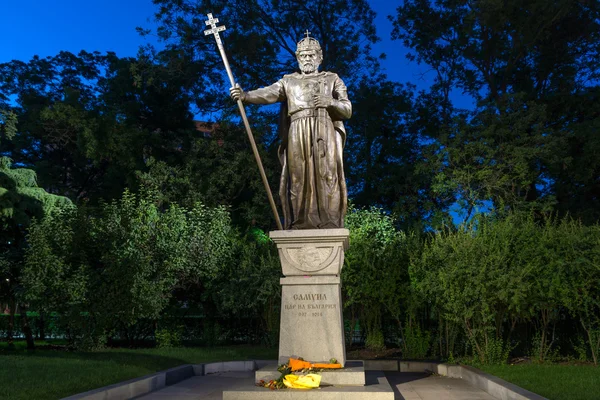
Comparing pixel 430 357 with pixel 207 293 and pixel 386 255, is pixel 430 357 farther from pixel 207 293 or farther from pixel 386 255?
pixel 207 293

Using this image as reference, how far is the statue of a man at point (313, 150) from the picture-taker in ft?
27.2

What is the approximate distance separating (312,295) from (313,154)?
1.95 metres

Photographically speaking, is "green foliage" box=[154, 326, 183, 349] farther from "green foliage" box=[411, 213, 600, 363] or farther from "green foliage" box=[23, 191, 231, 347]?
"green foliage" box=[411, 213, 600, 363]

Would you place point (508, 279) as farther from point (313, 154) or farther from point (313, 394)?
point (313, 394)

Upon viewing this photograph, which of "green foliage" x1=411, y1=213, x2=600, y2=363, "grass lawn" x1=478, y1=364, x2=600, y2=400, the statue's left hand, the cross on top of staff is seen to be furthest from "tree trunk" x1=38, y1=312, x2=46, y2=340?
the statue's left hand

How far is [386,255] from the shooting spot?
14031mm

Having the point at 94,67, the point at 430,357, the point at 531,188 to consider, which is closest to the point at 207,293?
the point at 430,357

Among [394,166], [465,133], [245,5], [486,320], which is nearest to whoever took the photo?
[486,320]

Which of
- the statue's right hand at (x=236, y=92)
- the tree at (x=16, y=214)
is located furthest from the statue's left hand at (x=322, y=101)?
the tree at (x=16, y=214)

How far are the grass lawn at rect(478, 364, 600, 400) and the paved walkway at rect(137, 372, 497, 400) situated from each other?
1.86 feet

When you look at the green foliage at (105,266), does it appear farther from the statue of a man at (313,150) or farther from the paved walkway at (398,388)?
the statue of a man at (313,150)

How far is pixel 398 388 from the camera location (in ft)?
30.0

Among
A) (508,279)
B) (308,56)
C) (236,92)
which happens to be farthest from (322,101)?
(508,279)

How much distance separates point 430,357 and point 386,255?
2456mm
